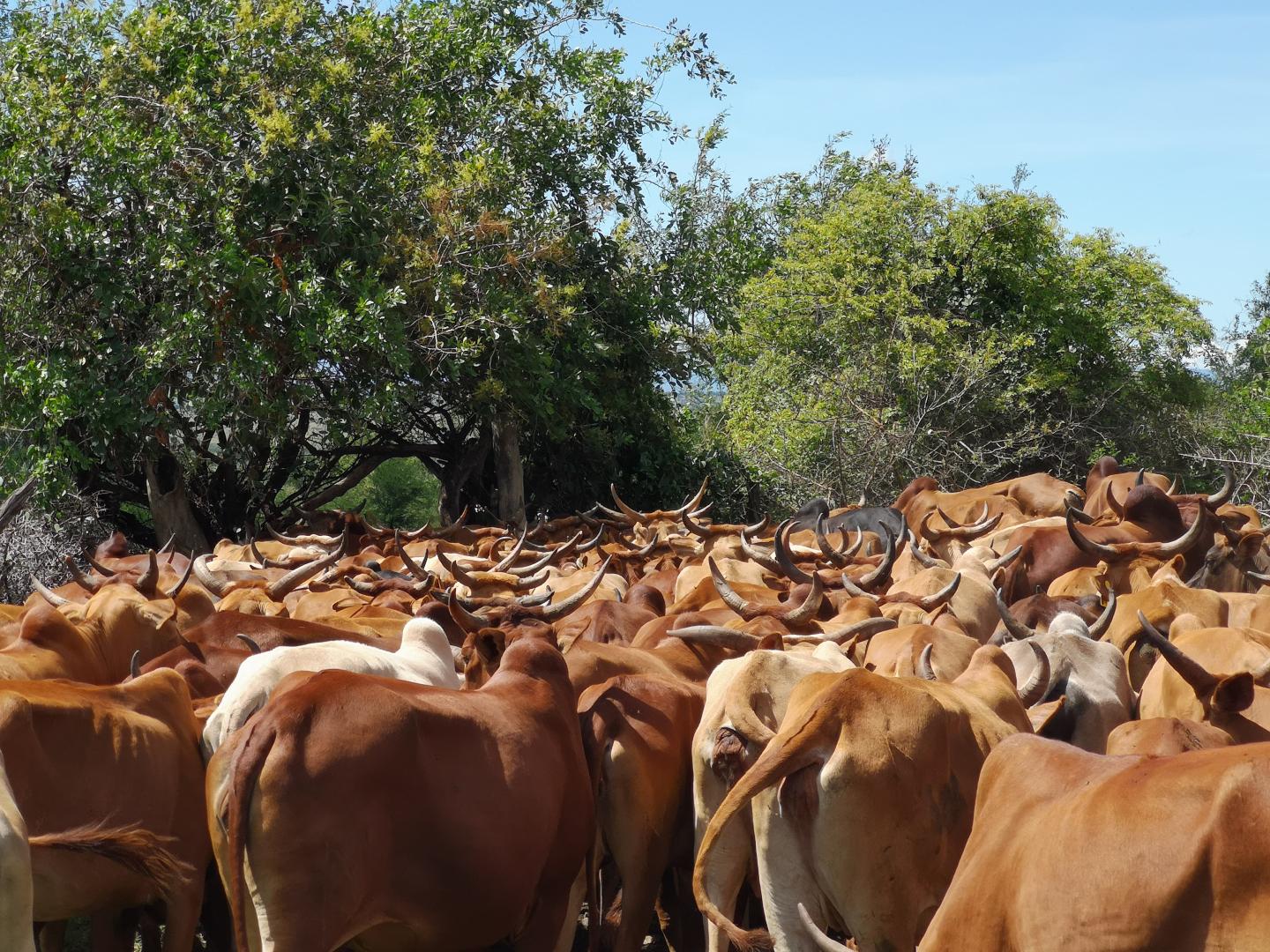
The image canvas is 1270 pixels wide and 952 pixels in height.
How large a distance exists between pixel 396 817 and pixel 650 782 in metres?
1.64

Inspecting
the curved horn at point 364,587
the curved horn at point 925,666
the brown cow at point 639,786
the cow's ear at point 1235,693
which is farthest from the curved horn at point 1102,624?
the curved horn at point 364,587

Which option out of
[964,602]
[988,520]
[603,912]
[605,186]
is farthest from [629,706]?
[605,186]

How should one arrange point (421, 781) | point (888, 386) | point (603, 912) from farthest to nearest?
point (888, 386)
point (603, 912)
point (421, 781)

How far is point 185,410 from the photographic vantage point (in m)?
20.5

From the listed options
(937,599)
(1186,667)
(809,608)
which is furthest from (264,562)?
(1186,667)

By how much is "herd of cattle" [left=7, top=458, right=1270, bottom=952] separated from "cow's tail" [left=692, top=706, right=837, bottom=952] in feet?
0.05

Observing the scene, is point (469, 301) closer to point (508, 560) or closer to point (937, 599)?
point (508, 560)

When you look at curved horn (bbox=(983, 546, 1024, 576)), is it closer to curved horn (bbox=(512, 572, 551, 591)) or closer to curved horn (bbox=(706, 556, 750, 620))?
curved horn (bbox=(706, 556, 750, 620))

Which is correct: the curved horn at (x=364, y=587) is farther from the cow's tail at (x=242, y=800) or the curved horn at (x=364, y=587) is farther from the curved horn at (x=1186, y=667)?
the curved horn at (x=1186, y=667)

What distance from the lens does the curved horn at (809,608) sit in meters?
9.05

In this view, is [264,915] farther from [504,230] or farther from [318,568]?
[504,230]

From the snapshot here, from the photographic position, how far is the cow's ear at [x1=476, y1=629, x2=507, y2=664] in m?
7.02

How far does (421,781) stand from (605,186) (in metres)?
20.1

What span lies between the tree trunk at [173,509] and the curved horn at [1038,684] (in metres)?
15.9
